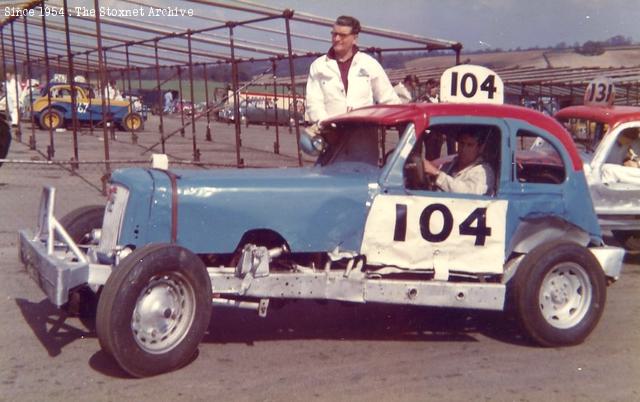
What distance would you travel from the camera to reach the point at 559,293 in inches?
241

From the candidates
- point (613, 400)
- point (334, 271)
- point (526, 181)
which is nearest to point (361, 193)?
point (334, 271)

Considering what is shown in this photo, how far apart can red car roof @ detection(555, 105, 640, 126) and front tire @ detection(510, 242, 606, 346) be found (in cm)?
379

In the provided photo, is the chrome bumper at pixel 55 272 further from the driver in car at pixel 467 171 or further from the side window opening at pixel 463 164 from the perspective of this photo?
the driver in car at pixel 467 171

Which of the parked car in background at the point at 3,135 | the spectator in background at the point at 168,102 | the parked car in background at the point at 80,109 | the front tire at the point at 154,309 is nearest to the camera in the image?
the front tire at the point at 154,309

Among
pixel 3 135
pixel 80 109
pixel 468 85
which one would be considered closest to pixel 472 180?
pixel 468 85

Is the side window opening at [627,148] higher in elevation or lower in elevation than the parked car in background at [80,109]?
lower

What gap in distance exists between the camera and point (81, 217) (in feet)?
20.4

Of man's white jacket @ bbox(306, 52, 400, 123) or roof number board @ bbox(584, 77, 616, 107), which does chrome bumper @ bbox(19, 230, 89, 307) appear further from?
roof number board @ bbox(584, 77, 616, 107)

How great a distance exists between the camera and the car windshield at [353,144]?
625 centimetres

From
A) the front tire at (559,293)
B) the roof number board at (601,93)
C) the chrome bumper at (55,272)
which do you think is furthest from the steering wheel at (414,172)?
the roof number board at (601,93)

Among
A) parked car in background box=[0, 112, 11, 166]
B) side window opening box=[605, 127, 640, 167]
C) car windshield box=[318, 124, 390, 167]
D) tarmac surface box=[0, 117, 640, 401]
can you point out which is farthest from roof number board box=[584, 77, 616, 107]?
parked car in background box=[0, 112, 11, 166]

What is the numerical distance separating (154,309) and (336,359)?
1334 mm

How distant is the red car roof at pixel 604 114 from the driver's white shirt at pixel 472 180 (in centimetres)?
384

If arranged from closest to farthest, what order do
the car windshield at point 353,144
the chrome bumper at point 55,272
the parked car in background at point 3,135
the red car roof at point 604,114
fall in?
the chrome bumper at point 55,272 < the car windshield at point 353,144 < the red car roof at point 604,114 < the parked car in background at point 3,135
